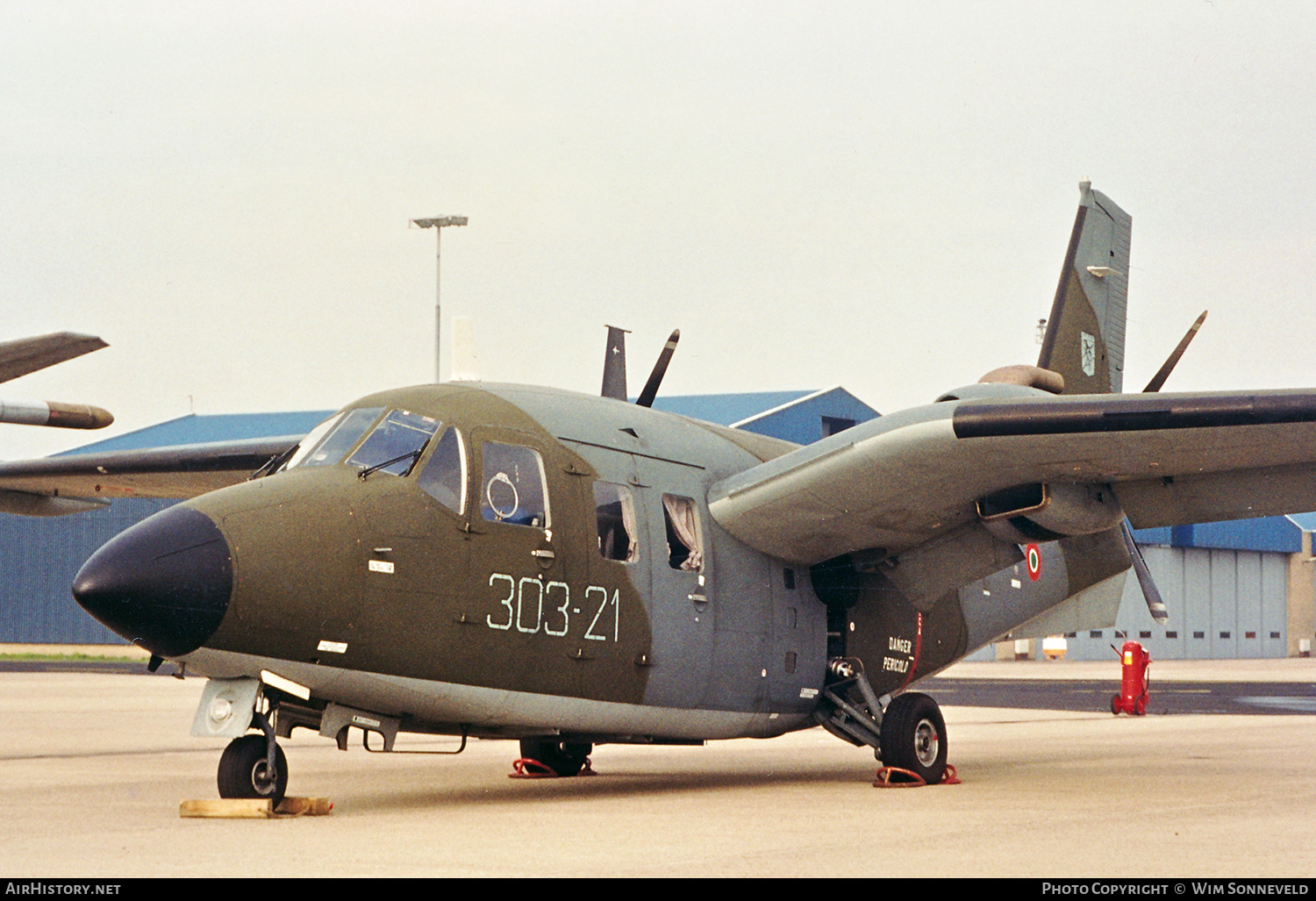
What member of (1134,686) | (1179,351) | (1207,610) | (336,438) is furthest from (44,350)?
(1207,610)

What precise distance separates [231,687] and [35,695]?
69.9ft

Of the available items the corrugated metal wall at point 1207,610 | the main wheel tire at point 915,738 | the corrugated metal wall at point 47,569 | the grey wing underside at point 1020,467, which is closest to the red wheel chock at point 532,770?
the grey wing underside at point 1020,467

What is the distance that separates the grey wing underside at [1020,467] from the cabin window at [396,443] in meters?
3.13

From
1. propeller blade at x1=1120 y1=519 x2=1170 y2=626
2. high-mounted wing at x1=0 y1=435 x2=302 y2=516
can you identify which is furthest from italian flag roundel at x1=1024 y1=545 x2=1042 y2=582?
high-mounted wing at x1=0 y1=435 x2=302 y2=516

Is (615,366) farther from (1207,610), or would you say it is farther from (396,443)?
(1207,610)

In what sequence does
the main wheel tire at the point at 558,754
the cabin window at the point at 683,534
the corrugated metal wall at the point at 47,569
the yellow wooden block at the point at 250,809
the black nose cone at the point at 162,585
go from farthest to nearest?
the corrugated metal wall at the point at 47,569, the main wheel tire at the point at 558,754, the cabin window at the point at 683,534, the yellow wooden block at the point at 250,809, the black nose cone at the point at 162,585

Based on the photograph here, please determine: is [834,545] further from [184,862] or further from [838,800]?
[184,862]

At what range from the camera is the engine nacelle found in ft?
43.4

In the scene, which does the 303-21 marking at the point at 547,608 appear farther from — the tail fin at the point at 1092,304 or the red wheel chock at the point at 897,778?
the tail fin at the point at 1092,304

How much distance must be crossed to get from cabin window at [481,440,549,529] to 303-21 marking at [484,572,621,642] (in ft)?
1.55

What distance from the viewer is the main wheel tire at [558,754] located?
14.4 m

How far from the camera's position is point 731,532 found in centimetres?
1355

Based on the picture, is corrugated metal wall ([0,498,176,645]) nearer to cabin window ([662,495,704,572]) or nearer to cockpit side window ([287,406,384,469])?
cabin window ([662,495,704,572])

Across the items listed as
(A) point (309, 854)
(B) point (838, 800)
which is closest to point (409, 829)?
(A) point (309, 854)
